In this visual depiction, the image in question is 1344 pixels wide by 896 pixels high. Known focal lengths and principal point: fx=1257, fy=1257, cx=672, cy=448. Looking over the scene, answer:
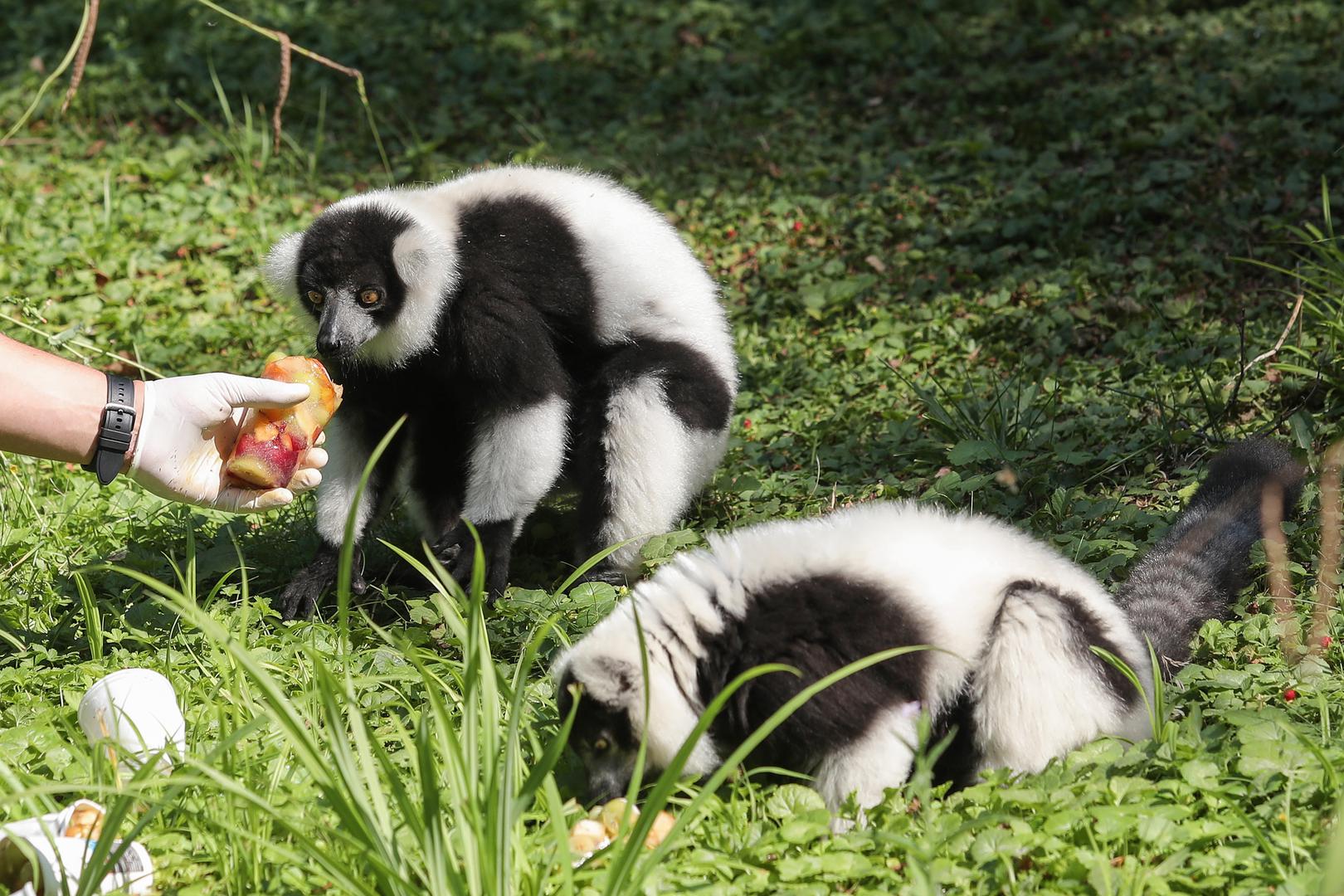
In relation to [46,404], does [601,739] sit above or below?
below

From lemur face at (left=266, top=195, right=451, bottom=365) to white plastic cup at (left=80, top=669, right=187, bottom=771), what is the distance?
159cm

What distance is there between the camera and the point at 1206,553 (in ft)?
12.4

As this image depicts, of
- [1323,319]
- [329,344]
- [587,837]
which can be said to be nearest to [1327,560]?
[1323,319]

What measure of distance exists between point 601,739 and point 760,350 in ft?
12.7

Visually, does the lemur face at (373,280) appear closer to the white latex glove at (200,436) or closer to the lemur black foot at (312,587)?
the white latex glove at (200,436)

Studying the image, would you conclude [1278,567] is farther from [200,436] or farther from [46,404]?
[46,404]

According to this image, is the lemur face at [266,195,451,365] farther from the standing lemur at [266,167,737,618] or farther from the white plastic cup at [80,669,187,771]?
the white plastic cup at [80,669,187,771]

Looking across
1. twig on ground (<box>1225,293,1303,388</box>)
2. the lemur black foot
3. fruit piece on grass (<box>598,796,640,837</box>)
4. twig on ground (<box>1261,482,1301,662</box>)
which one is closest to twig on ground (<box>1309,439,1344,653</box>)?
twig on ground (<box>1261,482,1301,662</box>)

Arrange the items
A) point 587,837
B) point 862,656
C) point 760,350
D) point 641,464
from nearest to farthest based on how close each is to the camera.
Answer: point 587,837, point 862,656, point 641,464, point 760,350

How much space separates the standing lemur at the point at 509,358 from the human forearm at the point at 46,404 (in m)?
0.95

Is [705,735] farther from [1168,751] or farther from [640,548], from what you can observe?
[640,548]

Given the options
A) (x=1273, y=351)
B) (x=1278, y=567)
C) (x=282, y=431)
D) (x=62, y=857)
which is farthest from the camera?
(x=1273, y=351)

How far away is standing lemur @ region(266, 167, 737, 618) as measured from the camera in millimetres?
4531

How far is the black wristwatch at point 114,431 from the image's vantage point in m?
3.69
